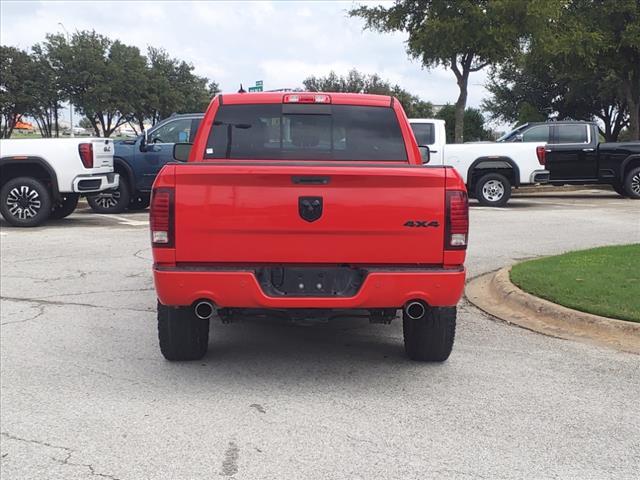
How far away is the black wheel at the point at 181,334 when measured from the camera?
4.68 m

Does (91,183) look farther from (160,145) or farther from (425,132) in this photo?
(425,132)

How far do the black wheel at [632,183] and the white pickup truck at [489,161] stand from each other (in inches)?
120

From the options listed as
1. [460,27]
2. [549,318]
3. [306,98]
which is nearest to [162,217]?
[306,98]

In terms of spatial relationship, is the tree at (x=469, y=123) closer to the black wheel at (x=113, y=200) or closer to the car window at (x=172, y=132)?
the car window at (x=172, y=132)

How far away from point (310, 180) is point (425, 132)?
494 inches

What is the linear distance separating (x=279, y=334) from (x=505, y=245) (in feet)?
18.1

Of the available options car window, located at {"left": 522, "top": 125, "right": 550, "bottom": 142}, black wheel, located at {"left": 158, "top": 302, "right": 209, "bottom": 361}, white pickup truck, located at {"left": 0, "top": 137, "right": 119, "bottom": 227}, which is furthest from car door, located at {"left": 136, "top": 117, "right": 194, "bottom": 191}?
black wheel, located at {"left": 158, "top": 302, "right": 209, "bottom": 361}

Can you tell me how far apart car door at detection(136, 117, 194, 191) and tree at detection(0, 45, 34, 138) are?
2502 cm

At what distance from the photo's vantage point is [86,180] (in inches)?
488

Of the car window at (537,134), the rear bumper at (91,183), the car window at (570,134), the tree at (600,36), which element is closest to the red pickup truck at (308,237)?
the rear bumper at (91,183)

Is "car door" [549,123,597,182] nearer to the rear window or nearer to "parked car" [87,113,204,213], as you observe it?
"parked car" [87,113,204,213]

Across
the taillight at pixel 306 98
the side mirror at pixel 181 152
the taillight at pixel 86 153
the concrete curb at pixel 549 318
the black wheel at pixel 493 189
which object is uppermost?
the taillight at pixel 306 98

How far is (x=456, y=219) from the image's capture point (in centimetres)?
419

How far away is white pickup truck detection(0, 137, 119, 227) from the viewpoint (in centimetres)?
1225
